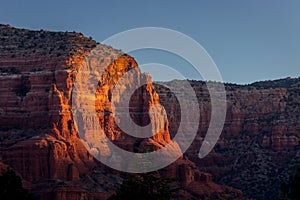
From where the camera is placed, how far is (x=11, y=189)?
214ft

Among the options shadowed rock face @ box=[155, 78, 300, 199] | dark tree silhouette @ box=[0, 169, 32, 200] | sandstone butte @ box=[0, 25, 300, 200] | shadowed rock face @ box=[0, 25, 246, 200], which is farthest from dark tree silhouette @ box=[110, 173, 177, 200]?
shadowed rock face @ box=[155, 78, 300, 199]

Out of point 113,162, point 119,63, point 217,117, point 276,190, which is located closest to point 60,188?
point 113,162

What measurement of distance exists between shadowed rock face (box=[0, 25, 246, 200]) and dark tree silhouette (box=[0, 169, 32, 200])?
23.2 m

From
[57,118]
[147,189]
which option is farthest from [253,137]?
[147,189]

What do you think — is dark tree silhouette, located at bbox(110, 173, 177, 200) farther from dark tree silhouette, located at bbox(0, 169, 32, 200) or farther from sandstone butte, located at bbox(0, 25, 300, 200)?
sandstone butte, located at bbox(0, 25, 300, 200)

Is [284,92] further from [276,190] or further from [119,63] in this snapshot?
[119,63]

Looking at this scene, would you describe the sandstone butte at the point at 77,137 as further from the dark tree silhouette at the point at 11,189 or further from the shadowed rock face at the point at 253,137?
the dark tree silhouette at the point at 11,189

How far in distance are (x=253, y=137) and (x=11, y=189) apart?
3398 inches

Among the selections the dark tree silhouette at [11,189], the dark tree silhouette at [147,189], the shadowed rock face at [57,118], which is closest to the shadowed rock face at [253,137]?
the shadowed rock face at [57,118]

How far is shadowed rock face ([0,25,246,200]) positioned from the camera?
3740 inches

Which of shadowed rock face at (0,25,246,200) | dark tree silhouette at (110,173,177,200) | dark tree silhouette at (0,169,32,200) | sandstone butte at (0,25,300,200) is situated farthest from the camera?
sandstone butte at (0,25,300,200)

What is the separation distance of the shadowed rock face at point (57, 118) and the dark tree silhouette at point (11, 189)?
2319 centimetres

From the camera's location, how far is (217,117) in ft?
498

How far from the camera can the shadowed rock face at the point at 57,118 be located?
95.0 m
